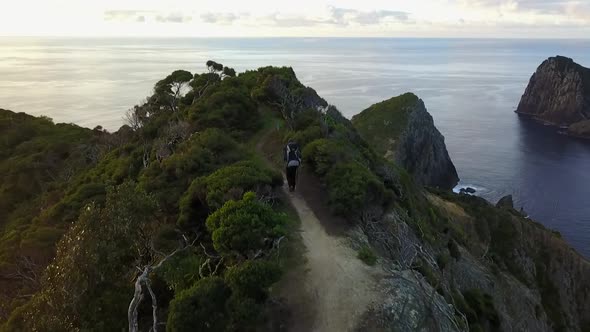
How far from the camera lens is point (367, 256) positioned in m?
18.7

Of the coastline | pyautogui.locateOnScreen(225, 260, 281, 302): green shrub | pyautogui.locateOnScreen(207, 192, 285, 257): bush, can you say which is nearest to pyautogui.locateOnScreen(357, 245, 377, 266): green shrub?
pyautogui.locateOnScreen(207, 192, 285, 257): bush

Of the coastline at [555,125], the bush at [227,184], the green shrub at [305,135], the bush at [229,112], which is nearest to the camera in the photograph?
the bush at [227,184]

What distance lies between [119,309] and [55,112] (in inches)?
4404

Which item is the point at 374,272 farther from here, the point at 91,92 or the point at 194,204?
the point at 91,92

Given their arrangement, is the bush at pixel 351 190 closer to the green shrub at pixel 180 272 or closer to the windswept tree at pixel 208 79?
the green shrub at pixel 180 272

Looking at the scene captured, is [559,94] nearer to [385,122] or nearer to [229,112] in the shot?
[385,122]

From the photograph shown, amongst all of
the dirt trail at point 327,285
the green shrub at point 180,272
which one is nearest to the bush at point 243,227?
the green shrub at point 180,272

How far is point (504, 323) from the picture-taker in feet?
102

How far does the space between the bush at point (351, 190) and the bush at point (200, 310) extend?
32.4ft

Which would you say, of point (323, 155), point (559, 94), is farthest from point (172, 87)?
point (559, 94)

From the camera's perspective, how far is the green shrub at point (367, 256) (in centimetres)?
1844

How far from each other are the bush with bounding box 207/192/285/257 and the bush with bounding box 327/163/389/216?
16.1 feet

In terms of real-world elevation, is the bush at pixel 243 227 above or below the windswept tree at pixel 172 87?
below

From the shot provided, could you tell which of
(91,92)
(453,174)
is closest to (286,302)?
(453,174)
